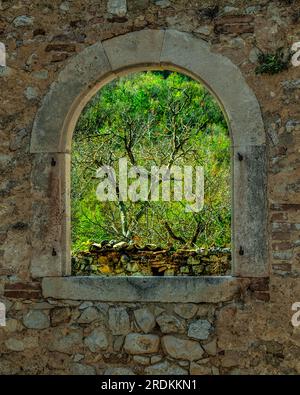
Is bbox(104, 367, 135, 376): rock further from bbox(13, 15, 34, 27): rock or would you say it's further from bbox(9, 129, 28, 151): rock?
bbox(13, 15, 34, 27): rock

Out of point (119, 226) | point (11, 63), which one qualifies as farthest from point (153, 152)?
point (11, 63)

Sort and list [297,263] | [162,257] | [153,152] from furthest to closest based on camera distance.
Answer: [153,152]
[162,257]
[297,263]

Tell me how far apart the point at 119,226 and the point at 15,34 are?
5389mm

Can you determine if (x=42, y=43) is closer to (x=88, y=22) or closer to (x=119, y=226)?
(x=88, y=22)

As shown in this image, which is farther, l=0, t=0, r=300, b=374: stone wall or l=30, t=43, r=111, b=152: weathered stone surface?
l=30, t=43, r=111, b=152: weathered stone surface

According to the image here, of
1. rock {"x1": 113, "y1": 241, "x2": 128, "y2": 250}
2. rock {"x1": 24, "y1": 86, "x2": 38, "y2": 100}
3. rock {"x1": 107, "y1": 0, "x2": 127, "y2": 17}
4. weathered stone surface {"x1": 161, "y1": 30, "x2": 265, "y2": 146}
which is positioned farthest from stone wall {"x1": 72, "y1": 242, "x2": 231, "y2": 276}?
rock {"x1": 107, "y1": 0, "x2": 127, "y2": 17}

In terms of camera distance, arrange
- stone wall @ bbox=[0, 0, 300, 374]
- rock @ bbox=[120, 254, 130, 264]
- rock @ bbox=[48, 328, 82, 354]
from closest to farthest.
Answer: stone wall @ bbox=[0, 0, 300, 374]
rock @ bbox=[48, 328, 82, 354]
rock @ bbox=[120, 254, 130, 264]

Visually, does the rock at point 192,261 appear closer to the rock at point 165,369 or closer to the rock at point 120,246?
the rock at point 120,246

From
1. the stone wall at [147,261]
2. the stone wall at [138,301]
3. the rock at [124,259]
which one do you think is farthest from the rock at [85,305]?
the rock at [124,259]

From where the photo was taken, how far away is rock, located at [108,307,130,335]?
3.93 metres

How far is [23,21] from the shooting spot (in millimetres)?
4176

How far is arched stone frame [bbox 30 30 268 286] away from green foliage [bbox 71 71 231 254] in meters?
4.41

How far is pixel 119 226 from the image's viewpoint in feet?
30.4

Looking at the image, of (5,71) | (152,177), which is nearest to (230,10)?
(5,71)
